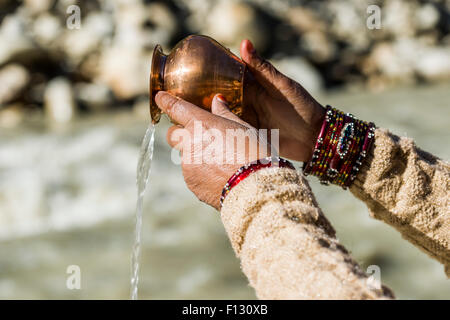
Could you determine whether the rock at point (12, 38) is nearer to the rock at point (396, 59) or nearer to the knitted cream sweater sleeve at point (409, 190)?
the rock at point (396, 59)

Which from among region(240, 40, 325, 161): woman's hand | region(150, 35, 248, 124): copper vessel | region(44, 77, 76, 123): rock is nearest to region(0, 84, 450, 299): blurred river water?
region(44, 77, 76, 123): rock

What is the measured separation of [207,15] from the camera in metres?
9.57

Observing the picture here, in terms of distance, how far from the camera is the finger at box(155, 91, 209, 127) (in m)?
1.32

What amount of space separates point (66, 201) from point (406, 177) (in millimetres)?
3912

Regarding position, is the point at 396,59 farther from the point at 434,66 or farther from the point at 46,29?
the point at 46,29

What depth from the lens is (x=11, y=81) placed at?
25.1 ft

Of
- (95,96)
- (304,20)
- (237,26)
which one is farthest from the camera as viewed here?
(304,20)

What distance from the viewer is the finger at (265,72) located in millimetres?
1587

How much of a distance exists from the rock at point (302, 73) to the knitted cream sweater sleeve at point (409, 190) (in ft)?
21.9

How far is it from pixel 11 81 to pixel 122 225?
4481 millimetres

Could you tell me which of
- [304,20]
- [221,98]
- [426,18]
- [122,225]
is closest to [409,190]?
[221,98]

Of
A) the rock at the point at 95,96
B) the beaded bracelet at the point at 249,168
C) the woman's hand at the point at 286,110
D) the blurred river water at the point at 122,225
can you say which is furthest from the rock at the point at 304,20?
the beaded bracelet at the point at 249,168

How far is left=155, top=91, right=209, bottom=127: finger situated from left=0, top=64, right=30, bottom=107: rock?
271 inches

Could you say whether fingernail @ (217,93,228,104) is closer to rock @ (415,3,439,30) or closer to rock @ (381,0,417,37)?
rock @ (381,0,417,37)
